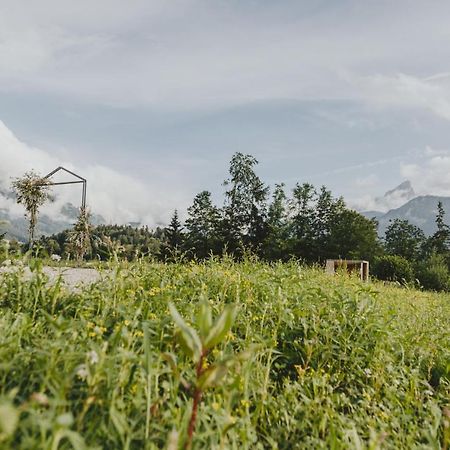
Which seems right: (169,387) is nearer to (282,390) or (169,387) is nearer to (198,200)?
(282,390)

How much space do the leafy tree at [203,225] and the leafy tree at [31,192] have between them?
21899mm

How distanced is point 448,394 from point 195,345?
258 centimetres

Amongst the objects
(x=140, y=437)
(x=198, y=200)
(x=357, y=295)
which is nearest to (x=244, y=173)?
(x=198, y=200)

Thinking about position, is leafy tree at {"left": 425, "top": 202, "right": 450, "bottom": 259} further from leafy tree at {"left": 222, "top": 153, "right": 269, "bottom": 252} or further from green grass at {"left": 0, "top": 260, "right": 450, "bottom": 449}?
green grass at {"left": 0, "top": 260, "right": 450, "bottom": 449}

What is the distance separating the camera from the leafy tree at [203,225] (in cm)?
4469

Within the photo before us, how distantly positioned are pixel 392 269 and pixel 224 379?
20923 mm

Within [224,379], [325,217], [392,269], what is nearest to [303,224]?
[325,217]

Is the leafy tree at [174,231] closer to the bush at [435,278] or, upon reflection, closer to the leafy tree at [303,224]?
the leafy tree at [303,224]

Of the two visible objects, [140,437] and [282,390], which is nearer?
[140,437]

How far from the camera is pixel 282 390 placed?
2770 millimetres

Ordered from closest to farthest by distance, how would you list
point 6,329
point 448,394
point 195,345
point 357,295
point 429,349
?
point 195,345 < point 6,329 < point 448,394 < point 429,349 < point 357,295

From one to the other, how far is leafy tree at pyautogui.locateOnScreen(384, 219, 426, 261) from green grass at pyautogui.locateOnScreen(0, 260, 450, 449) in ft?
162

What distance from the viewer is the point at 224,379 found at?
80.6 inches

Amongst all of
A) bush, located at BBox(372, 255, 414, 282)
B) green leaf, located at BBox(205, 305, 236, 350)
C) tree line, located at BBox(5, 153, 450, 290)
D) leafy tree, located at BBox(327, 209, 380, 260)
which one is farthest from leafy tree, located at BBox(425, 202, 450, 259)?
green leaf, located at BBox(205, 305, 236, 350)
